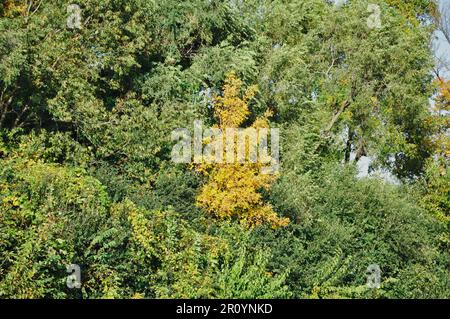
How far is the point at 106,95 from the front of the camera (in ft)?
66.8

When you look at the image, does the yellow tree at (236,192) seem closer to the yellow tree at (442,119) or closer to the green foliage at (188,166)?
the green foliage at (188,166)

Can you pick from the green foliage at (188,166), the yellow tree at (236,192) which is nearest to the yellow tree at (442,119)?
the green foliage at (188,166)

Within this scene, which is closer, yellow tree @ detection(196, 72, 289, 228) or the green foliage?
the green foliage

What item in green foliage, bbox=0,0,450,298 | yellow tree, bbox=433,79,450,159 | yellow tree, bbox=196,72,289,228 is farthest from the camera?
yellow tree, bbox=433,79,450,159

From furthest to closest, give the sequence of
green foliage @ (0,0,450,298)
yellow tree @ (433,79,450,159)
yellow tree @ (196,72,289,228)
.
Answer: yellow tree @ (433,79,450,159) < yellow tree @ (196,72,289,228) < green foliage @ (0,0,450,298)

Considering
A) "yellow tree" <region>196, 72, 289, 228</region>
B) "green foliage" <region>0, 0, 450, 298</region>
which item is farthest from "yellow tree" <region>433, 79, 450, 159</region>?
"yellow tree" <region>196, 72, 289, 228</region>

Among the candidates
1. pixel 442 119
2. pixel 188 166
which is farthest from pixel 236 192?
pixel 442 119

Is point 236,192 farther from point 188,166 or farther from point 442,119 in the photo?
point 442,119

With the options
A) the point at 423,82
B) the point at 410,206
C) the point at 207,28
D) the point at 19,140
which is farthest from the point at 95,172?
the point at 423,82

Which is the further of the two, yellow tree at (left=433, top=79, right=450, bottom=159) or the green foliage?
yellow tree at (left=433, top=79, right=450, bottom=159)

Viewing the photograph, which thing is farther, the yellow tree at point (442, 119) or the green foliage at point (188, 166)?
the yellow tree at point (442, 119)

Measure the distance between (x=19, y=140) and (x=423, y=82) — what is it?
19.4m

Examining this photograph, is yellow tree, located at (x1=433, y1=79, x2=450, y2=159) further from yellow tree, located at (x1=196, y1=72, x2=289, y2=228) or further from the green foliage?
yellow tree, located at (x1=196, y1=72, x2=289, y2=228)
